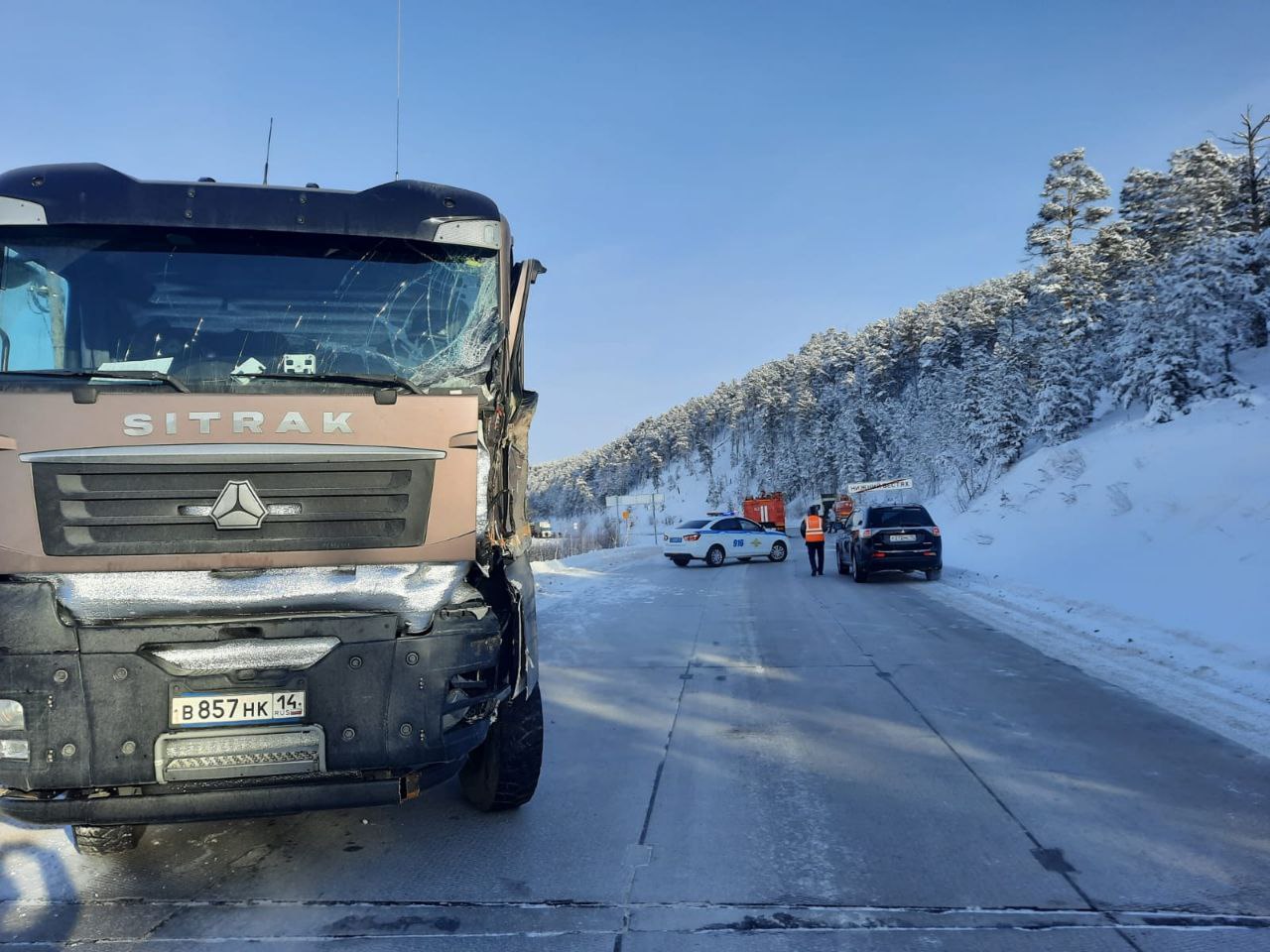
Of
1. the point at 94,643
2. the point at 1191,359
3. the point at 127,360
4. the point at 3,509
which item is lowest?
the point at 94,643

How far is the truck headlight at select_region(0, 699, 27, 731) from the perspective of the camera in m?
3.40

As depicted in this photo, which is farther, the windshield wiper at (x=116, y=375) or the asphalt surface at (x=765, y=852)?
the windshield wiper at (x=116, y=375)

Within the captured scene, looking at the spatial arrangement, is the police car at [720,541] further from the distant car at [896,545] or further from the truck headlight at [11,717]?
the truck headlight at [11,717]

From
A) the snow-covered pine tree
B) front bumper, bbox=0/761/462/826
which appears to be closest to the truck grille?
front bumper, bbox=0/761/462/826

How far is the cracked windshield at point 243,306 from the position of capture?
3873 mm

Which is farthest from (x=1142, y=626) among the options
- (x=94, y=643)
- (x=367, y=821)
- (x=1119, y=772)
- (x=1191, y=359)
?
(x=1191, y=359)

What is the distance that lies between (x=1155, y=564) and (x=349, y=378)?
14140 millimetres

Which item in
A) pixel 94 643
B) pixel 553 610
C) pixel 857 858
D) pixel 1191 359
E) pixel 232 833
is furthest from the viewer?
pixel 1191 359

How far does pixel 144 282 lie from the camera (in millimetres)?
4043

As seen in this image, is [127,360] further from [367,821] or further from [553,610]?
[553,610]

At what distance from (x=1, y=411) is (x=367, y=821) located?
115 inches

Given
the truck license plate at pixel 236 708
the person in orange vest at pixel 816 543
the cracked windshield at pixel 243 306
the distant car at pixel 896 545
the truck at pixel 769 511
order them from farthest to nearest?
1. the truck at pixel 769 511
2. the person in orange vest at pixel 816 543
3. the distant car at pixel 896 545
4. the cracked windshield at pixel 243 306
5. the truck license plate at pixel 236 708

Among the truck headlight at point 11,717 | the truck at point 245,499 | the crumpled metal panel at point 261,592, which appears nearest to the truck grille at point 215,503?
the truck at point 245,499

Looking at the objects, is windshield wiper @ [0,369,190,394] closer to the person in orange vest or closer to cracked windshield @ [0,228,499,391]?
cracked windshield @ [0,228,499,391]
